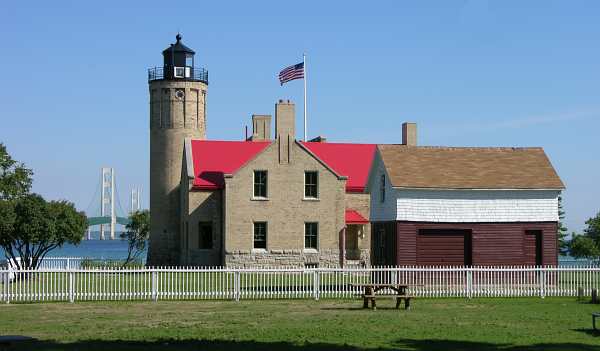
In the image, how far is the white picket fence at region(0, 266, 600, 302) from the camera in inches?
1236

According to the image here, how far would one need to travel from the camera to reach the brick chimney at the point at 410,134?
58438mm

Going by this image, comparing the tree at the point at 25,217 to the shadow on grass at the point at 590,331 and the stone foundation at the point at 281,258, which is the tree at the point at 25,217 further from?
the shadow on grass at the point at 590,331

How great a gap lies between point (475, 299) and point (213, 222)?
21.8 metres

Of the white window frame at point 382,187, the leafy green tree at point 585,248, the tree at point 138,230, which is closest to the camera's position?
the white window frame at point 382,187

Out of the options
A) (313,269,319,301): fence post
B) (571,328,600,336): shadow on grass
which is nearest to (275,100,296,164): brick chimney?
(313,269,319,301): fence post

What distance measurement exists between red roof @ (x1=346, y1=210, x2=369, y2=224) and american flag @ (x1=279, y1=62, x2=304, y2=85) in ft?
28.3

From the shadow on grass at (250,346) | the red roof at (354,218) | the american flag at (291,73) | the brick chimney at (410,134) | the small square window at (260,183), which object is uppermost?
the american flag at (291,73)

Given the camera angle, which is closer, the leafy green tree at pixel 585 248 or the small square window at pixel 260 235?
the small square window at pixel 260 235

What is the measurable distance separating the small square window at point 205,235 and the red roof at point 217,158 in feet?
6.57

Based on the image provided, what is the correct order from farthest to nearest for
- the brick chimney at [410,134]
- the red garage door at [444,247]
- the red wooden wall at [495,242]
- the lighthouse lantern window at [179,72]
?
the lighthouse lantern window at [179,72] < the brick chimney at [410,134] < the red garage door at [444,247] < the red wooden wall at [495,242]

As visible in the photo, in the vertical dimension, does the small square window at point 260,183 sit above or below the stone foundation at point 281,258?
above

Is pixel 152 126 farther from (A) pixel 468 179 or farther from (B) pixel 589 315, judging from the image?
(B) pixel 589 315

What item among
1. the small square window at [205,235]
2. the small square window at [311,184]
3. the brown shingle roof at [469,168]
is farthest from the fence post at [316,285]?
the small square window at [205,235]

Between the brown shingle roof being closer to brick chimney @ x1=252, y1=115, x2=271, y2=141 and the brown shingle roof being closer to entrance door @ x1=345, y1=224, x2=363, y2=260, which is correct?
entrance door @ x1=345, y1=224, x2=363, y2=260
